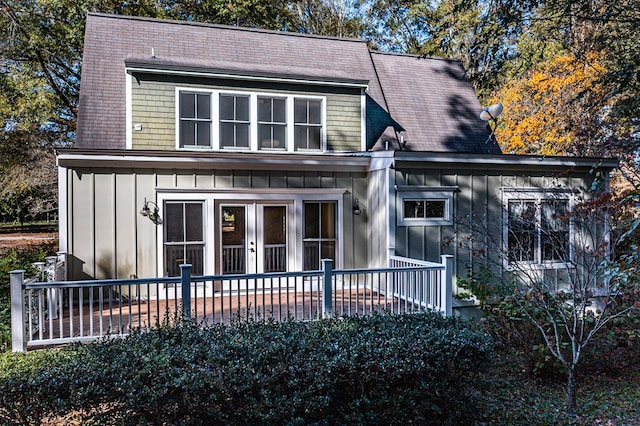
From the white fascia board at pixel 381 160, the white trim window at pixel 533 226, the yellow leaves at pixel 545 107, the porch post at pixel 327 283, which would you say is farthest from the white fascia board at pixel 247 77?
the yellow leaves at pixel 545 107

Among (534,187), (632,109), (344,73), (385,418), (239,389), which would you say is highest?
(344,73)

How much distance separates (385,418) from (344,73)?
959 centimetres

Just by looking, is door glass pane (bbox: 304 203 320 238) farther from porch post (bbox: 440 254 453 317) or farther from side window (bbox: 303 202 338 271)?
porch post (bbox: 440 254 453 317)

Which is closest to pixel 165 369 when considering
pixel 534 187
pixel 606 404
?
pixel 606 404

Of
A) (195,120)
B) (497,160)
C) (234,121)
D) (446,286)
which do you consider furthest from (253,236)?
(497,160)

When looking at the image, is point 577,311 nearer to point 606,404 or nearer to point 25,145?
point 606,404

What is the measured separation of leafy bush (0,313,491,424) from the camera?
3281 mm

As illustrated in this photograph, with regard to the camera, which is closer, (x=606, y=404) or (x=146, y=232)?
(x=606, y=404)

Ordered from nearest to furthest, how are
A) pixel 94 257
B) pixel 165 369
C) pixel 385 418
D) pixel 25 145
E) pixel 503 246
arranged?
pixel 165 369, pixel 385 418, pixel 94 257, pixel 503 246, pixel 25 145

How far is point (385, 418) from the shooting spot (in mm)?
3748

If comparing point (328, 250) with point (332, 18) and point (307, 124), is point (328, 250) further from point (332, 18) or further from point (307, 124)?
point (332, 18)

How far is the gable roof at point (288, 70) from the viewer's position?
9586mm

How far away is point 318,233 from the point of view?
9328 millimetres

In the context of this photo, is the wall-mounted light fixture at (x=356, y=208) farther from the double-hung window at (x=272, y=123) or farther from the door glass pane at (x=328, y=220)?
the double-hung window at (x=272, y=123)
